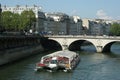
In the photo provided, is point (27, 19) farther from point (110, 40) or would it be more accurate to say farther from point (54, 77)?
point (54, 77)

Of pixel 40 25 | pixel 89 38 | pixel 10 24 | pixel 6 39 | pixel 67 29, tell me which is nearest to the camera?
pixel 6 39

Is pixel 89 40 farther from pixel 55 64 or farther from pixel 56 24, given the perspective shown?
pixel 56 24

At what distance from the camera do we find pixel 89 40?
7362 cm

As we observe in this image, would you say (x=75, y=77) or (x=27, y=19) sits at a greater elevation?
(x=27, y=19)

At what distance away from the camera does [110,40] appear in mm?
70875

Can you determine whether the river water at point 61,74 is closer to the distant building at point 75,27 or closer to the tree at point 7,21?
the tree at point 7,21

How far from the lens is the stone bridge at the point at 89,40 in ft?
234

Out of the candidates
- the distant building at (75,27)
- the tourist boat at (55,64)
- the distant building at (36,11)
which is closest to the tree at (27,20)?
the distant building at (36,11)

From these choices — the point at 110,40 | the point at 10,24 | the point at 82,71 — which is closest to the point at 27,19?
the point at 10,24

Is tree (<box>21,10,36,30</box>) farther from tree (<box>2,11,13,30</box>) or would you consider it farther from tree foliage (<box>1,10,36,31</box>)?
tree (<box>2,11,13,30</box>)

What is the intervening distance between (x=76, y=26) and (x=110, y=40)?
87.1 metres

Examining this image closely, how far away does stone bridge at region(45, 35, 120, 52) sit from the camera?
2803 inches

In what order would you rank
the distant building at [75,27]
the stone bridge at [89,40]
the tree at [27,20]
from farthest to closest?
1. the distant building at [75,27]
2. the tree at [27,20]
3. the stone bridge at [89,40]

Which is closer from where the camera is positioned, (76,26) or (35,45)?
(35,45)
